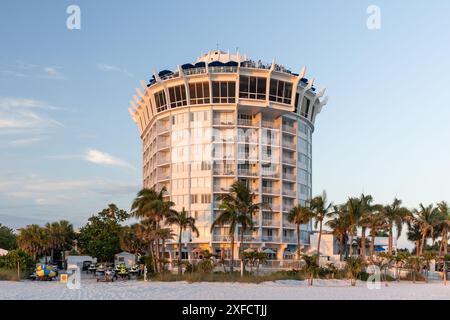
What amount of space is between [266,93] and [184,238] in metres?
24.0

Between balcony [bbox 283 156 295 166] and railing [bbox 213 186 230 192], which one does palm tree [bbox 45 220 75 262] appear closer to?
railing [bbox 213 186 230 192]

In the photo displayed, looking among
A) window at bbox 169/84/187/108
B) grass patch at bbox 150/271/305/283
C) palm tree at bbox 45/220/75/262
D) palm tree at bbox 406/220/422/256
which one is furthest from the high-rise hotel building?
grass patch at bbox 150/271/305/283

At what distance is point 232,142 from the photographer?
277 feet

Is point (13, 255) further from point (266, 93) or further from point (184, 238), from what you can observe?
point (266, 93)

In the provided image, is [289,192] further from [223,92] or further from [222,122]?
[223,92]

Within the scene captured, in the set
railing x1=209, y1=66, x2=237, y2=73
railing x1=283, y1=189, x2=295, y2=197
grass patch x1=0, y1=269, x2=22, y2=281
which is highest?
railing x1=209, y1=66, x2=237, y2=73

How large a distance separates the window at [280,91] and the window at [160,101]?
54.1ft

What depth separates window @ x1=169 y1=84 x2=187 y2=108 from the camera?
86000 mm

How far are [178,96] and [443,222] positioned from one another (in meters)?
45.9

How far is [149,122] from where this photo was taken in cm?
9594

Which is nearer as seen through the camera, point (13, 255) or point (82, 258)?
point (13, 255)

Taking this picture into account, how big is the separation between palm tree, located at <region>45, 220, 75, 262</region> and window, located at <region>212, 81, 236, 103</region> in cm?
3695

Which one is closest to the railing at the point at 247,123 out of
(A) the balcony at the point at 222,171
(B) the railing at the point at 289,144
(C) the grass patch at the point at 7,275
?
(B) the railing at the point at 289,144
